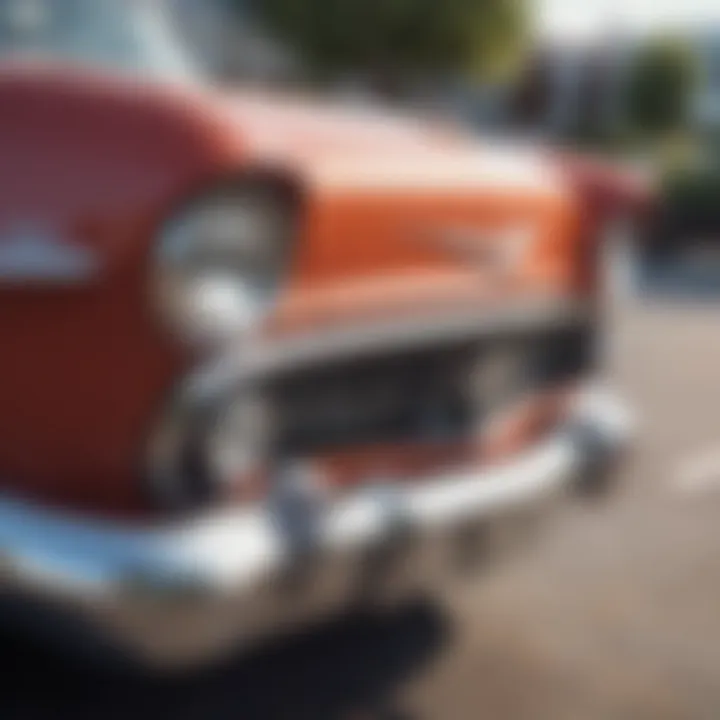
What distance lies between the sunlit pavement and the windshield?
45.8 inches

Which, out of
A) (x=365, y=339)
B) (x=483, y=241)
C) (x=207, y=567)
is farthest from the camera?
(x=483, y=241)

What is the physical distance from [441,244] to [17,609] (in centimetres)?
99

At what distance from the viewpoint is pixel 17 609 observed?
247 centimetres

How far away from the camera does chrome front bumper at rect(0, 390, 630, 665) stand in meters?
2.32

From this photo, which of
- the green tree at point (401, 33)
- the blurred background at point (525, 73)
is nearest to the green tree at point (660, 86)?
the blurred background at point (525, 73)

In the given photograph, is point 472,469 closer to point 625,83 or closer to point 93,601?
point 93,601

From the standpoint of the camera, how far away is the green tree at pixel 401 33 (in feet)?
69.7

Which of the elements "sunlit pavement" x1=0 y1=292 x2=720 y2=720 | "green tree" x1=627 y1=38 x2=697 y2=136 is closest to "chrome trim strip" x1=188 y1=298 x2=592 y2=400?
"sunlit pavement" x1=0 y1=292 x2=720 y2=720

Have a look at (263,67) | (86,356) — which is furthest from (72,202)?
(263,67)

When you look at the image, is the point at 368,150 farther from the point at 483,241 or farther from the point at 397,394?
the point at 397,394

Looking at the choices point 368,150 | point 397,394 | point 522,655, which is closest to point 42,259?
point 368,150

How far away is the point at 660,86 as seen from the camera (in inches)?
1153

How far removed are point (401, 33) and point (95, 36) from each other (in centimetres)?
1933

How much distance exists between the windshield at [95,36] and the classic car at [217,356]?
312mm
